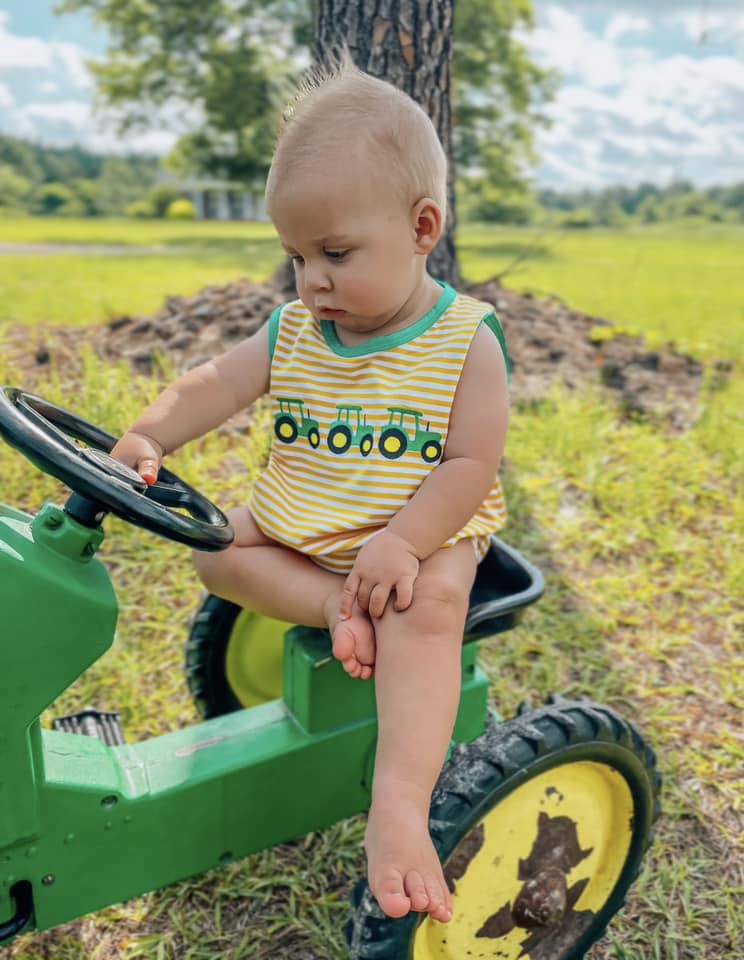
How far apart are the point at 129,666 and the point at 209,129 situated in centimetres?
1796

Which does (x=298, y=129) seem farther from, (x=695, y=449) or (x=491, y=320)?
(x=695, y=449)

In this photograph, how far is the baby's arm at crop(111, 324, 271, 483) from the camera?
1476 mm

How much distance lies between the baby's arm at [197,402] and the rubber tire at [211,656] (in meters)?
0.49

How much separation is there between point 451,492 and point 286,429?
1.32 feet

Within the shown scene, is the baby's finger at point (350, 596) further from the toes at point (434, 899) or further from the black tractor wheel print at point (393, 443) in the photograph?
the toes at point (434, 899)

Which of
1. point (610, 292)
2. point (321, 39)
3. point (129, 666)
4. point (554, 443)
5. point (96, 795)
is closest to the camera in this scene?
point (96, 795)

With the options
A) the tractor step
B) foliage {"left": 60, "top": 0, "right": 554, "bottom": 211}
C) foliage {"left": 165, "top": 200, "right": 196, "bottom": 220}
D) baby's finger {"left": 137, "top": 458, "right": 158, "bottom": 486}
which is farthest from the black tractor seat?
foliage {"left": 165, "top": 200, "right": 196, "bottom": 220}

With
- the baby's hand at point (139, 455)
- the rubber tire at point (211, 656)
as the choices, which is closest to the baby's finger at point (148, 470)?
A: the baby's hand at point (139, 455)

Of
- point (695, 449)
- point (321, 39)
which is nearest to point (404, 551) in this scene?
point (321, 39)

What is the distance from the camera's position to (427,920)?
1.40m

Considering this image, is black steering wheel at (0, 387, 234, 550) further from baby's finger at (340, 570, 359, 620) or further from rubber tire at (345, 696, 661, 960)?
rubber tire at (345, 696, 661, 960)

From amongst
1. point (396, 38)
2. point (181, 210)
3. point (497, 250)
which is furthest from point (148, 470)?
point (181, 210)

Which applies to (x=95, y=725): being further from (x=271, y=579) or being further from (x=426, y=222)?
(x=426, y=222)

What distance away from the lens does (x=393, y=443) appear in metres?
1.49
